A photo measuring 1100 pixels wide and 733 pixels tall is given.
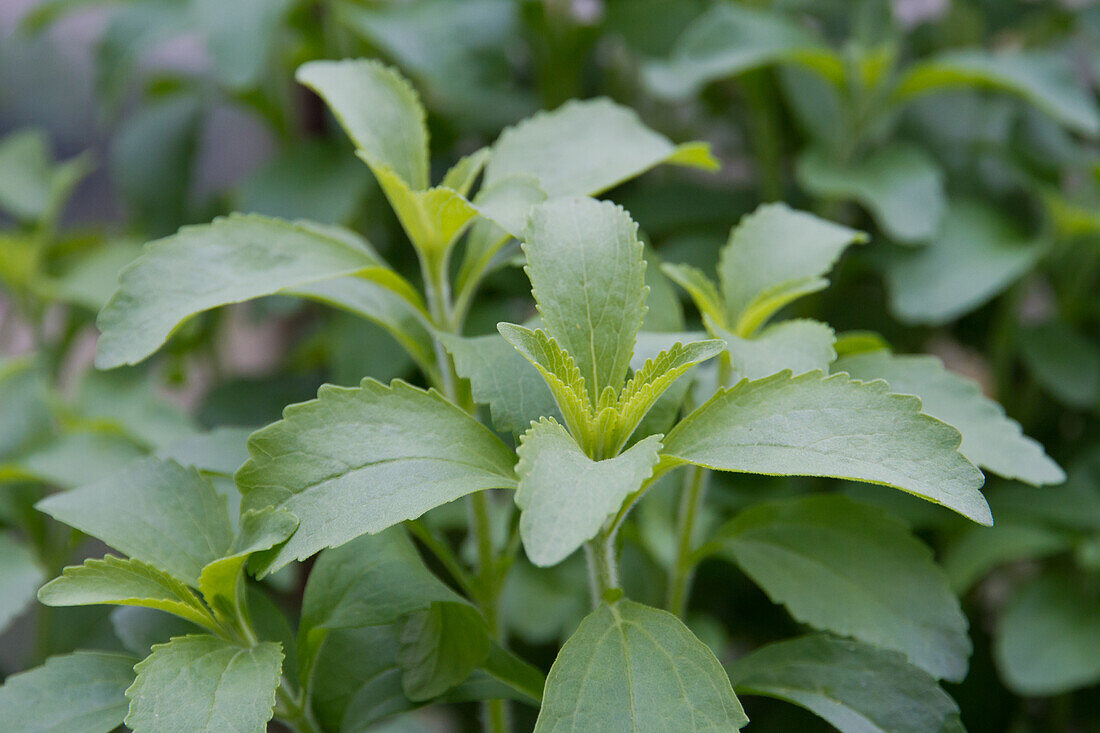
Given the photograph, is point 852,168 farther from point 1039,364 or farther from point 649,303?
point 649,303

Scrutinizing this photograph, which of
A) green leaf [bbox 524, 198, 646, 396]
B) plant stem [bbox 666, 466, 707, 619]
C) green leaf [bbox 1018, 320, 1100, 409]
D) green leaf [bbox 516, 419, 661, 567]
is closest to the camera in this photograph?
green leaf [bbox 516, 419, 661, 567]

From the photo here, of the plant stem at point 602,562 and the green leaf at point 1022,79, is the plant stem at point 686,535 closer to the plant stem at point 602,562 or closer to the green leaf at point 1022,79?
the plant stem at point 602,562

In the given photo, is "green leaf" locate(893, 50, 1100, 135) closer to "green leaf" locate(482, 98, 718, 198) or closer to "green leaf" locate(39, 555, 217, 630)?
"green leaf" locate(482, 98, 718, 198)

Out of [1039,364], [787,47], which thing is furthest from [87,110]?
[1039,364]

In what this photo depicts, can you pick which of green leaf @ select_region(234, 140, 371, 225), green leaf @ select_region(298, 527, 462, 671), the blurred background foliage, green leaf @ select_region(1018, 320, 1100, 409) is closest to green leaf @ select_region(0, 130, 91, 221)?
the blurred background foliage

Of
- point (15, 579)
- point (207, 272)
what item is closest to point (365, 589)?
point (207, 272)

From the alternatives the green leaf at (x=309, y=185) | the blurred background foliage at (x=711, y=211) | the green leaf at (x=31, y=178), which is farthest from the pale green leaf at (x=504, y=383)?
the green leaf at (x=31, y=178)
